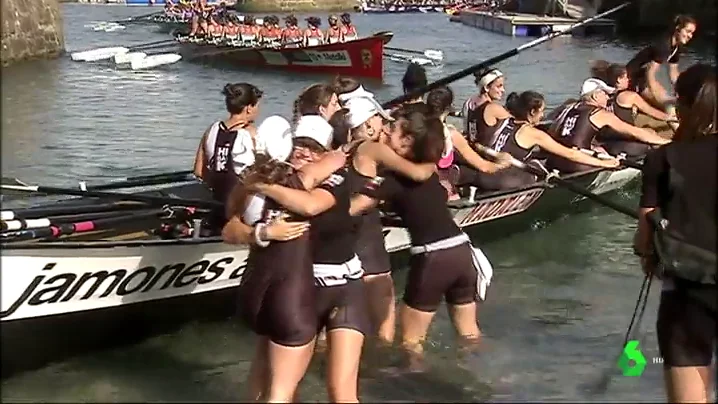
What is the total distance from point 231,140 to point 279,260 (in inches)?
99.0

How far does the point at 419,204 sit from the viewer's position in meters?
5.87

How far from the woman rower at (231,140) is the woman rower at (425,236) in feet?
4.24

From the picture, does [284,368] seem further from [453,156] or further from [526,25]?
[526,25]

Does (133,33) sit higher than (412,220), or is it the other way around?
(412,220)

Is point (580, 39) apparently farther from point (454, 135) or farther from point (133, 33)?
point (454, 135)

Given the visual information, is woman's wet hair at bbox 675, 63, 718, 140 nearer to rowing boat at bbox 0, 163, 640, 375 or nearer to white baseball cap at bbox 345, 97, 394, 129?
white baseball cap at bbox 345, 97, 394, 129

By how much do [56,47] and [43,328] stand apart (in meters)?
26.9

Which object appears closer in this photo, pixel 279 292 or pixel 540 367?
pixel 279 292

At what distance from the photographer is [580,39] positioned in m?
40.0

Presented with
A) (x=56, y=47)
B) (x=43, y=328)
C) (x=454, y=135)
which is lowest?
(x=56, y=47)

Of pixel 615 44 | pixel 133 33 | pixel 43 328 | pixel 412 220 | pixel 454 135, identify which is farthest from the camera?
pixel 133 33

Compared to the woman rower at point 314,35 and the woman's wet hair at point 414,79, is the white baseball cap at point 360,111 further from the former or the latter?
the woman rower at point 314,35

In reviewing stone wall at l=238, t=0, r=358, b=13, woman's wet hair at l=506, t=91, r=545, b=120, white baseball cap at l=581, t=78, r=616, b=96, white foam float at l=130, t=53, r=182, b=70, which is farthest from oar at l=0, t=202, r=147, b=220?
stone wall at l=238, t=0, r=358, b=13

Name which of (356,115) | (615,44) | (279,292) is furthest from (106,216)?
(615,44)
